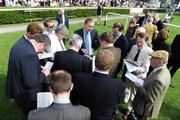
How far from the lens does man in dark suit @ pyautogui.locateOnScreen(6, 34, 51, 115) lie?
4902 mm

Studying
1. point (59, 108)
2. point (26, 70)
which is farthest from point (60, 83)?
point (26, 70)

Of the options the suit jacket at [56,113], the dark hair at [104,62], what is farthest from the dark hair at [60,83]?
the dark hair at [104,62]

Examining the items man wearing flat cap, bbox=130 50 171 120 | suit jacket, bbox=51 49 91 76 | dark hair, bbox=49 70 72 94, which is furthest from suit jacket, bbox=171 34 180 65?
dark hair, bbox=49 70 72 94

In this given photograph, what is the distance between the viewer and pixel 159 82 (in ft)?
17.4

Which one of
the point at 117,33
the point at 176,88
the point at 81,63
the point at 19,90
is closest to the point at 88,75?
the point at 81,63

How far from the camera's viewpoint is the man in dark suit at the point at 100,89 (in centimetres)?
435

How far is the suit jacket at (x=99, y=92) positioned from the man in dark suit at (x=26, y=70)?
2.78 feet

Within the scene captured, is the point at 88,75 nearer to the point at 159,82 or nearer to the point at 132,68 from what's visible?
the point at 159,82

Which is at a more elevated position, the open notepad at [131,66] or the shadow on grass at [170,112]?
the open notepad at [131,66]

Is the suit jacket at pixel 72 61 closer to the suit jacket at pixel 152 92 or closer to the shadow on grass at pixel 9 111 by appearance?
the suit jacket at pixel 152 92

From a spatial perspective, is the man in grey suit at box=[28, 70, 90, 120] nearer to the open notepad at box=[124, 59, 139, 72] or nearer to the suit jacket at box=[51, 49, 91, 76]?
the suit jacket at box=[51, 49, 91, 76]

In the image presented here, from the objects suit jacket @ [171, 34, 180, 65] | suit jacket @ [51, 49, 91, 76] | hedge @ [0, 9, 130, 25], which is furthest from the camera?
hedge @ [0, 9, 130, 25]

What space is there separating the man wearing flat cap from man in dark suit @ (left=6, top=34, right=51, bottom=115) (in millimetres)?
1923

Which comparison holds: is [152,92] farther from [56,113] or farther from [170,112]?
[170,112]
